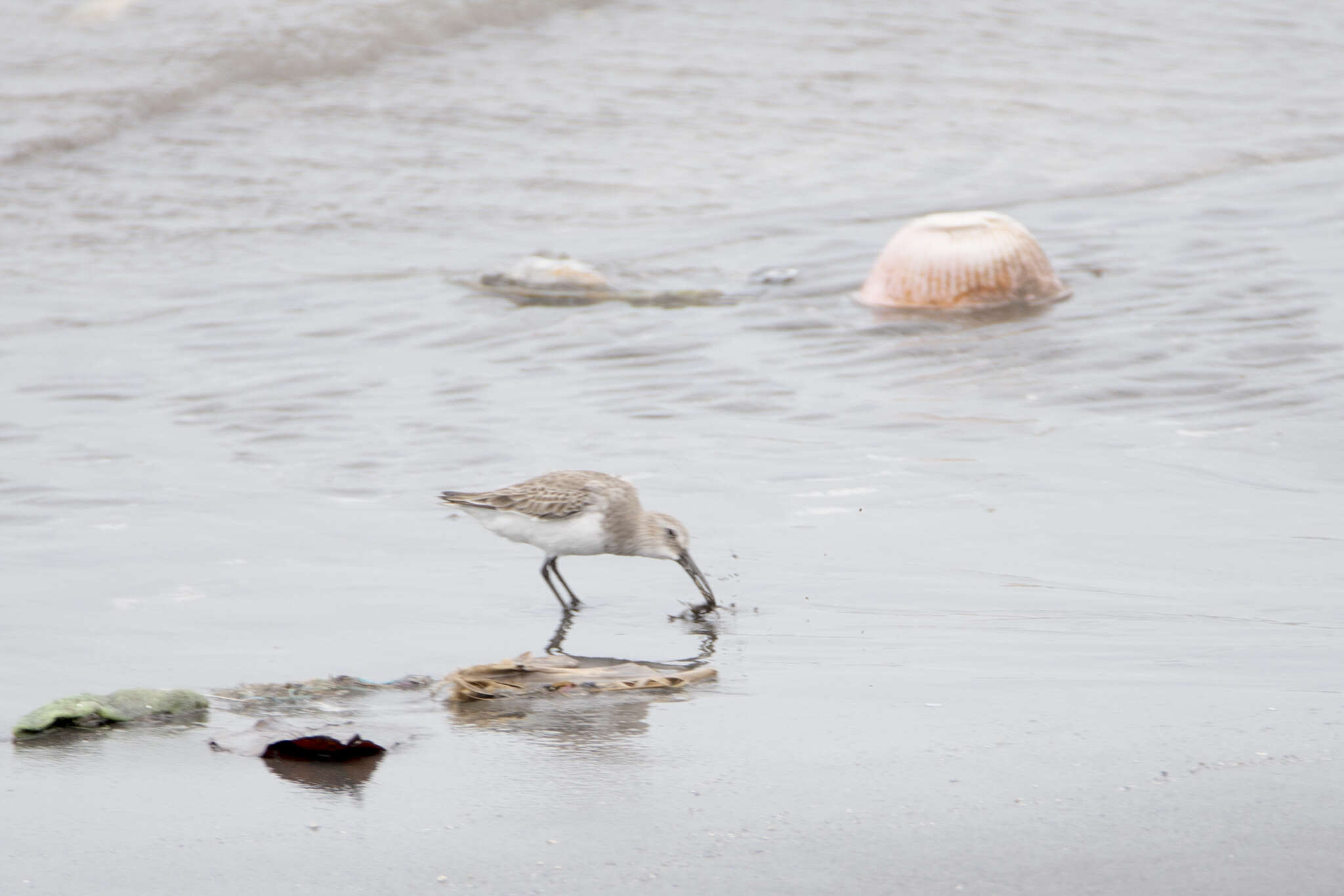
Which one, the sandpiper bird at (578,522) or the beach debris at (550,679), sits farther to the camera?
the sandpiper bird at (578,522)

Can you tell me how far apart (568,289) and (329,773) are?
754 centimetres

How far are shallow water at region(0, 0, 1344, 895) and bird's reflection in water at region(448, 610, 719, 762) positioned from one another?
1.1 inches

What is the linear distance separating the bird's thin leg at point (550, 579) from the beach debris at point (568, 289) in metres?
5.02

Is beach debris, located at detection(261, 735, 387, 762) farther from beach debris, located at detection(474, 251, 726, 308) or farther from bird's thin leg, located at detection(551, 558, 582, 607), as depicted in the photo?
beach debris, located at detection(474, 251, 726, 308)

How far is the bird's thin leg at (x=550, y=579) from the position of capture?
6.05 m

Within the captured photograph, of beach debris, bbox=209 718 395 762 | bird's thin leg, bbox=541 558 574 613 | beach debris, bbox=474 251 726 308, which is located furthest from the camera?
beach debris, bbox=474 251 726 308

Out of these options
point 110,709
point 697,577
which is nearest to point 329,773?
point 110,709

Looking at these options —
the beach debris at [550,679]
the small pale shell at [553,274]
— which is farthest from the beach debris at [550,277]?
the beach debris at [550,679]

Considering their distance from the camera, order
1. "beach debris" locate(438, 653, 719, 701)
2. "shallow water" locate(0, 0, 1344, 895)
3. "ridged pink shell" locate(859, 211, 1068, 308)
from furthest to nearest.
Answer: "ridged pink shell" locate(859, 211, 1068, 308), "beach debris" locate(438, 653, 719, 701), "shallow water" locate(0, 0, 1344, 895)

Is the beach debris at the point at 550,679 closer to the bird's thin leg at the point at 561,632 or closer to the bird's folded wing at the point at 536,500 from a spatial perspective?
the bird's thin leg at the point at 561,632

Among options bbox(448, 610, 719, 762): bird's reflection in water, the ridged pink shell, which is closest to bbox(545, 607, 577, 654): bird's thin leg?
bbox(448, 610, 719, 762): bird's reflection in water

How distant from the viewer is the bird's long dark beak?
5906 mm

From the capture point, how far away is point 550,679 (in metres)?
4.94

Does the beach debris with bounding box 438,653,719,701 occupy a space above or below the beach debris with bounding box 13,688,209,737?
below
